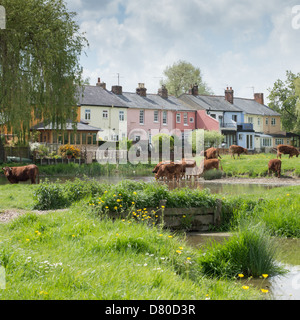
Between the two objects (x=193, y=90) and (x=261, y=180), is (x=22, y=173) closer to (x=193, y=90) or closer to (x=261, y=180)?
(x=261, y=180)

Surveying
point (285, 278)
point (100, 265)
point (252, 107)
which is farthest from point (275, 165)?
point (252, 107)

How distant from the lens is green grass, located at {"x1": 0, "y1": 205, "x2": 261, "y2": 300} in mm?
5184

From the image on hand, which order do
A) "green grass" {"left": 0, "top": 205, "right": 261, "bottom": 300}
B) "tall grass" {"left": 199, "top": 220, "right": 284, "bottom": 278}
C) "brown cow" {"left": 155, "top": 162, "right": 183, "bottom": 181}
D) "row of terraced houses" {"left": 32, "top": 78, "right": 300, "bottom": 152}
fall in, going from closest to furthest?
"green grass" {"left": 0, "top": 205, "right": 261, "bottom": 300} < "tall grass" {"left": 199, "top": 220, "right": 284, "bottom": 278} < "brown cow" {"left": 155, "top": 162, "right": 183, "bottom": 181} < "row of terraced houses" {"left": 32, "top": 78, "right": 300, "bottom": 152}

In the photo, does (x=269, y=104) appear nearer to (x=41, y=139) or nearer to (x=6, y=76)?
(x=41, y=139)

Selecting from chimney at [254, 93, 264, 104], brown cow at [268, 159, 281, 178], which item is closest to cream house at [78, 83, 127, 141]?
brown cow at [268, 159, 281, 178]

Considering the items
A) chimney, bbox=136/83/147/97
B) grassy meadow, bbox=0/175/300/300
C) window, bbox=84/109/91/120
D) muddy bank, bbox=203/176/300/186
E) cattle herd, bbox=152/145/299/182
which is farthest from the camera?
chimney, bbox=136/83/147/97

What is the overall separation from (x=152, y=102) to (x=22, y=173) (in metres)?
45.5

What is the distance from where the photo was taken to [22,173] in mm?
20750

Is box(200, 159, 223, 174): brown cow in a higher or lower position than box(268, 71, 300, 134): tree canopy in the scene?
lower

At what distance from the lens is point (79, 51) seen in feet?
99.2

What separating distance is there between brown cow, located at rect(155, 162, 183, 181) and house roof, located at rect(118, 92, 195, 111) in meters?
36.6

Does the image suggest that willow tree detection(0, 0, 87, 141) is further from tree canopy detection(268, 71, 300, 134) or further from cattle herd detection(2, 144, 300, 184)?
tree canopy detection(268, 71, 300, 134)
